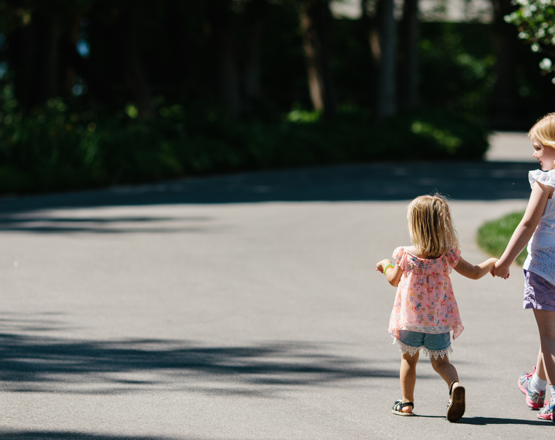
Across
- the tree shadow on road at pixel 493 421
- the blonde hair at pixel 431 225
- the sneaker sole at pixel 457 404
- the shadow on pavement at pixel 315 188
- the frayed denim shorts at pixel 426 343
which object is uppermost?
the blonde hair at pixel 431 225

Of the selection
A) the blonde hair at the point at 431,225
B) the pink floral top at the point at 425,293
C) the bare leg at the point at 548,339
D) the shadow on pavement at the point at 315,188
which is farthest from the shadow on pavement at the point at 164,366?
the shadow on pavement at the point at 315,188

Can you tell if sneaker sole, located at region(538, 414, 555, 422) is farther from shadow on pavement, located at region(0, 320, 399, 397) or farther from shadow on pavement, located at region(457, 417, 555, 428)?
shadow on pavement, located at region(0, 320, 399, 397)

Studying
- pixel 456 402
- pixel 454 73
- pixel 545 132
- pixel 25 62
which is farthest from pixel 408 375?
pixel 454 73

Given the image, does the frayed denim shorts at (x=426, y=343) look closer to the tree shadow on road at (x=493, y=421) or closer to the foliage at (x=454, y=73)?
the tree shadow on road at (x=493, y=421)

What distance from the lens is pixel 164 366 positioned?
570cm

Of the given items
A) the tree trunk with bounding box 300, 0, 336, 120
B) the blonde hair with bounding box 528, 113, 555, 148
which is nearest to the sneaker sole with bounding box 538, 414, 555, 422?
the blonde hair with bounding box 528, 113, 555, 148

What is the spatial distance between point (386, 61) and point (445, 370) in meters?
28.5

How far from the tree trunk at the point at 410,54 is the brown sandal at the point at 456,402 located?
105ft

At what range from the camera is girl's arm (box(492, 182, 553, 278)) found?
4516 millimetres

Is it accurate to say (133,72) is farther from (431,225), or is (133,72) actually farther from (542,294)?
(542,294)

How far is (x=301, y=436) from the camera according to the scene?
435 cm

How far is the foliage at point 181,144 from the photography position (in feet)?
64.6

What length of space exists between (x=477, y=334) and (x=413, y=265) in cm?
240

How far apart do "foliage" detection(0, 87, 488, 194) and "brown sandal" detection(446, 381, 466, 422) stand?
49.9 ft
